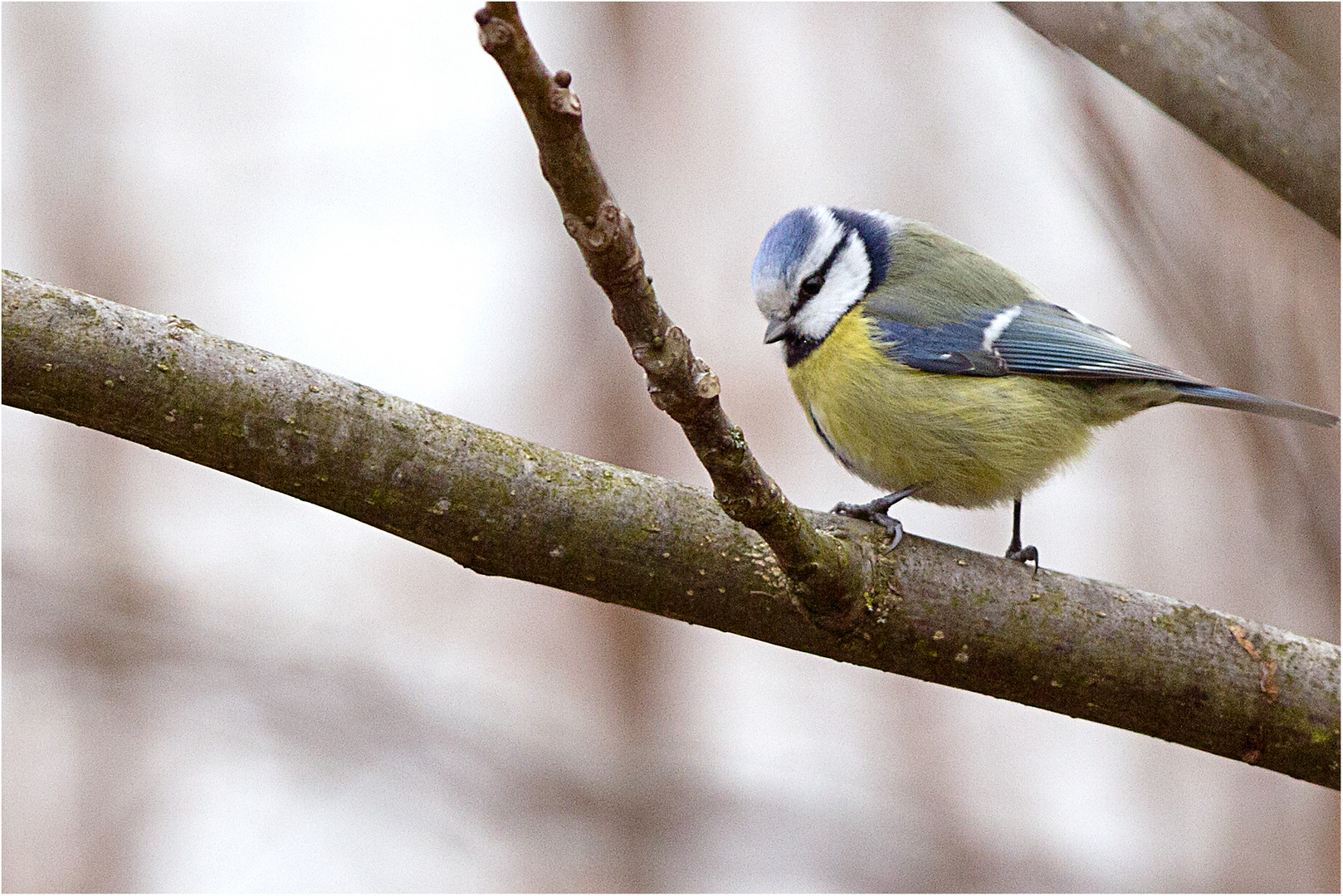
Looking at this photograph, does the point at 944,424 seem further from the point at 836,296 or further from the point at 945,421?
the point at 836,296

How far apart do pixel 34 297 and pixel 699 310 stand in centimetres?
320

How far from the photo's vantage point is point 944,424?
2164 millimetres

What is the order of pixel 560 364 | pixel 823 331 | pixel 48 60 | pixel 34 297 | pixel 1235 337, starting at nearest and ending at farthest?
pixel 34 297
pixel 1235 337
pixel 823 331
pixel 48 60
pixel 560 364

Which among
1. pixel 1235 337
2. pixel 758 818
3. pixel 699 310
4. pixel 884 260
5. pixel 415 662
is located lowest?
pixel 758 818

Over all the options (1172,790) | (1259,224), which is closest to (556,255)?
(1259,224)

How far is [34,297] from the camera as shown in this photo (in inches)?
50.3

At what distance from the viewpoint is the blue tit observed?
218 cm

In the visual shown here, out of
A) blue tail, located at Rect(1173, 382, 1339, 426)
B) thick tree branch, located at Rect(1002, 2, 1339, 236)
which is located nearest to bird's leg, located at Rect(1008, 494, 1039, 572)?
blue tail, located at Rect(1173, 382, 1339, 426)

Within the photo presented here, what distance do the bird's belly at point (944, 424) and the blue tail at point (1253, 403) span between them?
214 mm

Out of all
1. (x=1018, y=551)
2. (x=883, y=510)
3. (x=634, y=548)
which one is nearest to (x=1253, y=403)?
Answer: (x=1018, y=551)

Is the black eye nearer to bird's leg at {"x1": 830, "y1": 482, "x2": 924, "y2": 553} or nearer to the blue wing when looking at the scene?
the blue wing

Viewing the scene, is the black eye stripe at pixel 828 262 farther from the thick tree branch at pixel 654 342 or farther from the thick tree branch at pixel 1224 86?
the thick tree branch at pixel 654 342

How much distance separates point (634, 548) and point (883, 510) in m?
0.86

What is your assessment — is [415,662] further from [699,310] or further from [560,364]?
[699,310]
